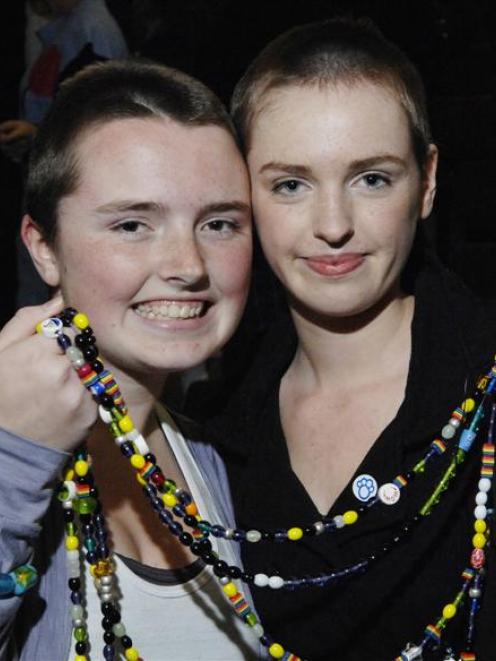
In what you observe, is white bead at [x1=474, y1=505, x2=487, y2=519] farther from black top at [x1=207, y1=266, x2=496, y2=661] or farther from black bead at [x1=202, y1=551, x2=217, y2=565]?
black bead at [x1=202, y1=551, x2=217, y2=565]

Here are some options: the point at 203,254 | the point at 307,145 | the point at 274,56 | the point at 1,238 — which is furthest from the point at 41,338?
the point at 1,238

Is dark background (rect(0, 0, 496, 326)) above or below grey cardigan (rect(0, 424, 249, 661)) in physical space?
above

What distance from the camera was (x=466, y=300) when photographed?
1.68 metres

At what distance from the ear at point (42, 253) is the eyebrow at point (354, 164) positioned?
1.29 ft

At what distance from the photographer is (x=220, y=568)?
1.47 m

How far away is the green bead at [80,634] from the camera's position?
136 cm

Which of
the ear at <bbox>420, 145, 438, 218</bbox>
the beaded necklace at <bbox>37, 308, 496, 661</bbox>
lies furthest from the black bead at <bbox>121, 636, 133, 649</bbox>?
the ear at <bbox>420, 145, 438, 218</bbox>

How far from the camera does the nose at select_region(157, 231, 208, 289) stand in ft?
4.65

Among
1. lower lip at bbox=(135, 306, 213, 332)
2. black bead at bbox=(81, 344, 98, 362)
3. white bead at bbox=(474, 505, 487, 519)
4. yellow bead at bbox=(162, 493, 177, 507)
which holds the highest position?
lower lip at bbox=(135, 306, 213, 332)

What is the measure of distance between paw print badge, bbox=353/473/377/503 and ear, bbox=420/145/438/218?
498 mm

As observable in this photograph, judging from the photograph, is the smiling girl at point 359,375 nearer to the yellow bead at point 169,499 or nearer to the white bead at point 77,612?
the yellow bead at point 169,499

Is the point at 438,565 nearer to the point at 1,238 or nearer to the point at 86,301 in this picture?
the point at 86,301

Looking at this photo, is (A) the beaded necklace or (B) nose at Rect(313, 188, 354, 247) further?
(B) nose at Rect(313, 188, 354, 247)

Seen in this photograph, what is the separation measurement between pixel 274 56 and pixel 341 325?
503 mm
